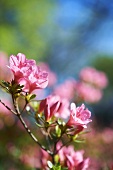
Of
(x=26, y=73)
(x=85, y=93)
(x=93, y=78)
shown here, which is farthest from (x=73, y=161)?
(x=93, y=78)

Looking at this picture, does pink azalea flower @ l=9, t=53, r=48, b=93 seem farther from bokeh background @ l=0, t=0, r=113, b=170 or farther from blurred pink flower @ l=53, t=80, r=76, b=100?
bokeh background @ l=0, t=0, r=113, b=170

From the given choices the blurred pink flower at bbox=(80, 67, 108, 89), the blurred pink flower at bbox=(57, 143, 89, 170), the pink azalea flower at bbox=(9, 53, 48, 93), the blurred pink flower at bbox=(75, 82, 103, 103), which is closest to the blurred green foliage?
the blurred pink flower at bbox=(80, 67, 108, 89)

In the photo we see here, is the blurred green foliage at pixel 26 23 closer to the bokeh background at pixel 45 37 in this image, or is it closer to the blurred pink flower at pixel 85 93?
the bokeh background at pixel 45 37

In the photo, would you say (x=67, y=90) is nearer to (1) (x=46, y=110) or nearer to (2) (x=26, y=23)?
(1) (x=46, y=110)

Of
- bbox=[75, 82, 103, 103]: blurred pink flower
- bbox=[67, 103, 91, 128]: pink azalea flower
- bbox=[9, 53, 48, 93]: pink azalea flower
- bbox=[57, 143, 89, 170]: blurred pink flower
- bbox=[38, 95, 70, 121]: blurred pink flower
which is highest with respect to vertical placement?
bbox=[75, 82, 103, 103]: blurred pink flower

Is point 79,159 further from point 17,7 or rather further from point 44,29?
point 44,29

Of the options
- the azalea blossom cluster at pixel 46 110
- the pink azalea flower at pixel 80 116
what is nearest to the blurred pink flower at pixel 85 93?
the azalea blossom cluster at pixel 46 110

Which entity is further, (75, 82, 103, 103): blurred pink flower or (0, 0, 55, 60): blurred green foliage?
(0, 0, 55, 60): blurred green foliage
